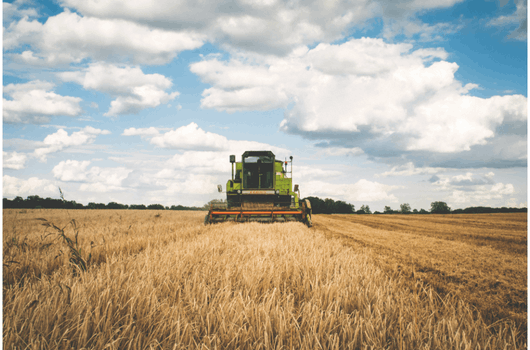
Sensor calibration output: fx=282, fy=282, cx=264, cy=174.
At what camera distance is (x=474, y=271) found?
466 centimetres

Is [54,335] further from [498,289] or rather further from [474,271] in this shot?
[474,271]

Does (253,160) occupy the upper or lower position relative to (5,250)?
upper

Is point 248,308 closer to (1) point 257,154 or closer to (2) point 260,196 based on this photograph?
(2) point 260,196

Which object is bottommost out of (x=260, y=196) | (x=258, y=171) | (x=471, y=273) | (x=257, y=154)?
(x=471, y=273)

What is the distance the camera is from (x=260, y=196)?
1430cm

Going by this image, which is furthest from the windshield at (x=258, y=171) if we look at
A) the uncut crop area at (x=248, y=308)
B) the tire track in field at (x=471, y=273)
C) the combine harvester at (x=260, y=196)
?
the uncut crop area at (x=248, y=308)

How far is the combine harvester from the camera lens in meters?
12.5

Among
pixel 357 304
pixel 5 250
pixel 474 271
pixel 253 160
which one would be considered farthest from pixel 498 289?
pixel 253 160

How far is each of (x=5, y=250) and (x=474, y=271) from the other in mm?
7917

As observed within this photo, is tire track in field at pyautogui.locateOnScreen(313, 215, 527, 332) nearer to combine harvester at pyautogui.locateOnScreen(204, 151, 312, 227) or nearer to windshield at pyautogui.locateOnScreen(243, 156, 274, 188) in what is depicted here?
combine harvester at pyautogui.locateOnScreen(204, 151, 312, 227)

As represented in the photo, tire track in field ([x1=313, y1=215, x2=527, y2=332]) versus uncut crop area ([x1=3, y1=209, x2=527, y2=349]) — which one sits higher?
uncut crop area ([x1=3, y1=209, x2=527, y2=349])

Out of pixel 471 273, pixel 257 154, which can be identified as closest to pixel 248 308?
pixel 471 273

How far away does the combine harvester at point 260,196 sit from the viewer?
12.5 metres

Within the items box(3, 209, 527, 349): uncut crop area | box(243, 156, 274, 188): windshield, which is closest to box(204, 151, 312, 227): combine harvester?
box(243, 156, 274, 188): windshield
